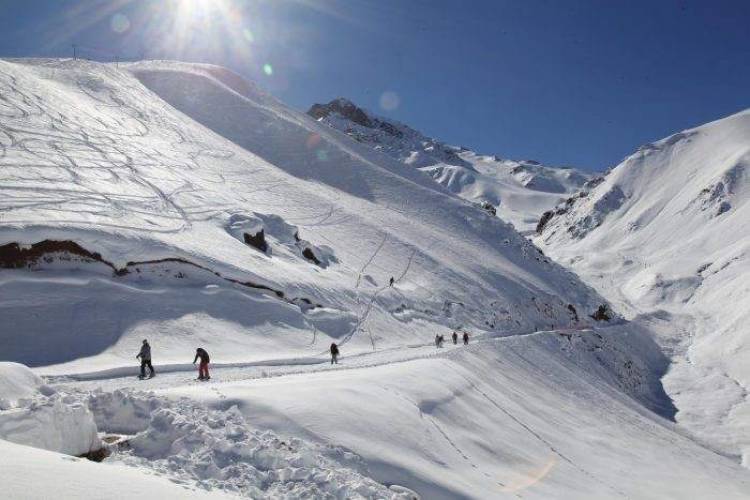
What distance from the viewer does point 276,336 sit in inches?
1004

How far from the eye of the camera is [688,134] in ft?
445

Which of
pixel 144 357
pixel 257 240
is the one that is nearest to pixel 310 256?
pixel 257 240

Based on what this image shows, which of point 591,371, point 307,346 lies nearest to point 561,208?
point 591,371

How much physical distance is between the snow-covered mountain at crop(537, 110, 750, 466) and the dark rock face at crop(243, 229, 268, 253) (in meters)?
Result: 30.1

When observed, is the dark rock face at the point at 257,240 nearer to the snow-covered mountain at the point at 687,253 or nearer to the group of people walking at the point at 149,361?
the group of people walking at the point at 149,361

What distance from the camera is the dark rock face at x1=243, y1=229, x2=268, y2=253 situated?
34719 millimetres

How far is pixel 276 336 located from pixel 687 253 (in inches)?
3310

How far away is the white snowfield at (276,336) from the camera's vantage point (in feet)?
31.9

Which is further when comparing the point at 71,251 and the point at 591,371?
the point at 591,371

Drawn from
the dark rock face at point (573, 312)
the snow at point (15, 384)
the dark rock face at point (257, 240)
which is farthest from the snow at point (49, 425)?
the dark rock face at point (573, 312)

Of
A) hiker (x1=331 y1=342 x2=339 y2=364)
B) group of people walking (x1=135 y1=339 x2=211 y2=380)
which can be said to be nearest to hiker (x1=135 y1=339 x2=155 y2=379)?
group of people walking (x1=135 y1=339 x2=211 y2=380)

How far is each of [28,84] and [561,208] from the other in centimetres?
12690

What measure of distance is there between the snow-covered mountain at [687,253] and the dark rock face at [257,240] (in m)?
30.1

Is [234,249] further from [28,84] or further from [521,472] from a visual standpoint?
[28,84]
